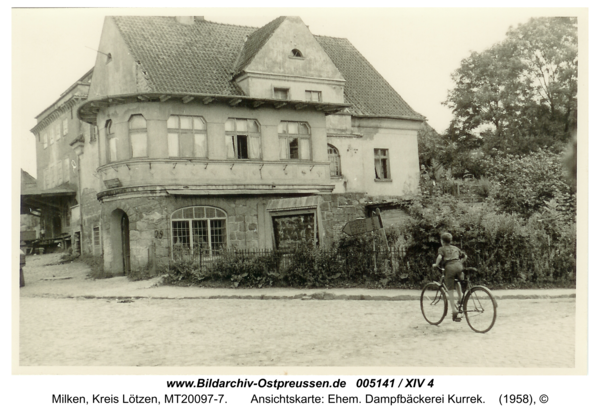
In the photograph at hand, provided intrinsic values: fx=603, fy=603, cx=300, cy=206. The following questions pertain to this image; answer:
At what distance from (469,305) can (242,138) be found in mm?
13201

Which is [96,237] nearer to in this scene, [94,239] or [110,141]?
[94,239]

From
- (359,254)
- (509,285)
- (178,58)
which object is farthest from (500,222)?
(178,58)

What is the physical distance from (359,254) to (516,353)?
8.05m

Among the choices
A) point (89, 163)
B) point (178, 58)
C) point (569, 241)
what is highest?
point (178, 58)

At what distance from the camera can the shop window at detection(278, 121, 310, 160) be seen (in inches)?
889

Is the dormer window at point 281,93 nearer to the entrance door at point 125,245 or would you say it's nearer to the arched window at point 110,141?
the arched window at point 110,141

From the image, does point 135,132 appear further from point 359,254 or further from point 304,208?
point 359,254

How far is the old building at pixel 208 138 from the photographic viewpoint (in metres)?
20.2

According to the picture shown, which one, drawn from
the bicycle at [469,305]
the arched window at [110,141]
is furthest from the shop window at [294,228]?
the bicycle at [469,305]

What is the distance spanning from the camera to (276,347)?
9.60m

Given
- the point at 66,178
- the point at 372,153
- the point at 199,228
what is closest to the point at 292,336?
the point at 199,228

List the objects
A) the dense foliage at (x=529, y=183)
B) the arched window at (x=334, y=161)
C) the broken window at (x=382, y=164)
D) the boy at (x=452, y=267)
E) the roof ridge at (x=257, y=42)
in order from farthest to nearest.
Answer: the broken window at (x=382, y=164) → the arched window at (x=334, y=161) → the roof ridge at (x=257, y=42) → the dense foliage at (x=529, y=183) → the boy at (x=452, y=267)

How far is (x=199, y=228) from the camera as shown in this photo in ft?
68.0

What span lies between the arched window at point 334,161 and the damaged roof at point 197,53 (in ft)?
6.54
